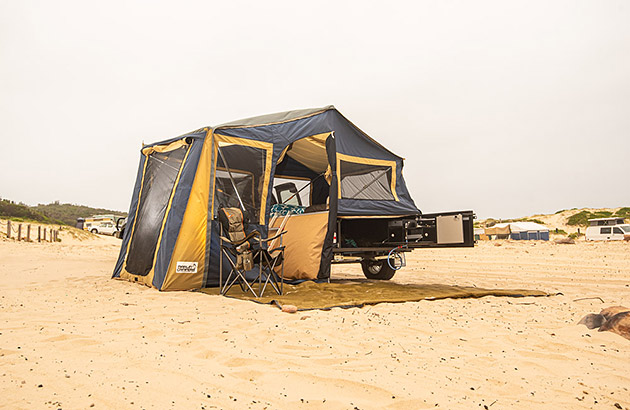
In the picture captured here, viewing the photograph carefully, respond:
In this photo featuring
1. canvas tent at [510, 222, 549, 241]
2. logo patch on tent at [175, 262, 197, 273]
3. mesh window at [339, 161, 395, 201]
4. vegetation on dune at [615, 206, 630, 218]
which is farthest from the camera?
vegetation on dune at [615, 206, 630, 218]

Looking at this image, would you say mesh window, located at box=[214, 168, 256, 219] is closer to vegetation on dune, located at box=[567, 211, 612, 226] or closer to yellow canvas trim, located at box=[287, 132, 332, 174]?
yellow canvas trim, located at box=[287, 132, 332, 174]

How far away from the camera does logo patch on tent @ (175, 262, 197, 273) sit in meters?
5.56

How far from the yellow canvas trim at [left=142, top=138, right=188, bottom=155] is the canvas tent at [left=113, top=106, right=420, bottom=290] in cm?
2

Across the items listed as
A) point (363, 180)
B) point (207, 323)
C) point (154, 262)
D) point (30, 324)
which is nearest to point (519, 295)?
point (363, 180)

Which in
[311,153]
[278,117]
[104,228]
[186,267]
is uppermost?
[278,117]

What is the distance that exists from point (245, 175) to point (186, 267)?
1515 millimetres

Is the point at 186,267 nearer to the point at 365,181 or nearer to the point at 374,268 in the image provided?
the point at 365,181

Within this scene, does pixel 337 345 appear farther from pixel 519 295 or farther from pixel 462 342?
pixel 519 295

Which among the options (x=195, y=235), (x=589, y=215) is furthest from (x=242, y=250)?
(x=589, y=215)

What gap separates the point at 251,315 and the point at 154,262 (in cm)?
243

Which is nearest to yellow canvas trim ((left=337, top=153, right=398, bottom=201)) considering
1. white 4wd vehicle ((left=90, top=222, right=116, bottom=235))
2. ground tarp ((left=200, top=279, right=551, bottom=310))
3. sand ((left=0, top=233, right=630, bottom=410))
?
ground tarp ((left=200, top=279, right=551, bottom=310))

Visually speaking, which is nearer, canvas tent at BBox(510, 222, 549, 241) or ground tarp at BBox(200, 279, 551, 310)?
ground tarp at BBox(200, 279, 551, 310)

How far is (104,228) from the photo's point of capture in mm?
28531

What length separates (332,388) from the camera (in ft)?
7.38
